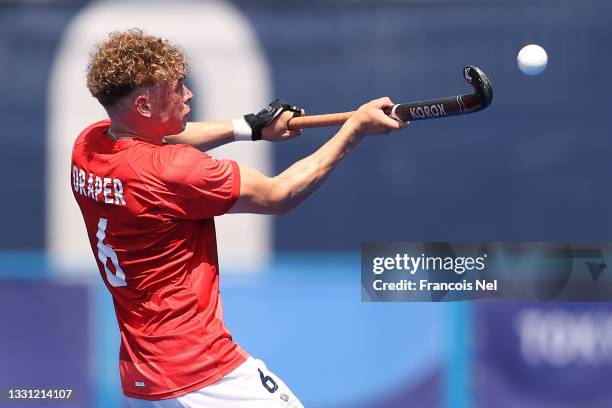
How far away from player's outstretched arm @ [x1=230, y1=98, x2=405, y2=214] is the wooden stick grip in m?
0.20

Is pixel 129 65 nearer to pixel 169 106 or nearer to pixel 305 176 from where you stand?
pixel 169 106

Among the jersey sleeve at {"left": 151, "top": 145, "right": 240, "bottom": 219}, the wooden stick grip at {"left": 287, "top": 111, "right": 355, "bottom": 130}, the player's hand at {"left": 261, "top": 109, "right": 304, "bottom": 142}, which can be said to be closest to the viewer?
the jersey sleeve at {"left": 151, "top": 145, "right": 240, "bottom": 219}

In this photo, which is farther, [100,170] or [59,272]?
[59,272]


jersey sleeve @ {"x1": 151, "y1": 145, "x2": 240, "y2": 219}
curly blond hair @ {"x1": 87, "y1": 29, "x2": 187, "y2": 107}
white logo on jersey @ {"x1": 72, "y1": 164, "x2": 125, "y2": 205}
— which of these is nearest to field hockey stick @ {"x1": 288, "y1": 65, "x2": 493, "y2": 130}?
jersey sleeve @ {"x1": 151, "y1": 145, "x2": 240, "y2": 219}

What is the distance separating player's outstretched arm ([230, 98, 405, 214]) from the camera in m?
2.83

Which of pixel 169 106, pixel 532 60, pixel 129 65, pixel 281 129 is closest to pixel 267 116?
pixel 281 129

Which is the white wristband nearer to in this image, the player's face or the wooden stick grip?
the wooden stick grip

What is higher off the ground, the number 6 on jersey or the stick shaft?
the stick shaft

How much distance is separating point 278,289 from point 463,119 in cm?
104

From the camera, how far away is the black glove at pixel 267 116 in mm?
3439

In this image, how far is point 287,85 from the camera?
14.5ft

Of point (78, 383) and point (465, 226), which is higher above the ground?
point (465, 226)

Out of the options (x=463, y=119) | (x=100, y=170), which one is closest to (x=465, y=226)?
(x=463, y=119)

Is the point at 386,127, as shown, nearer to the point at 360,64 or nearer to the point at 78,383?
the point at 360,64
